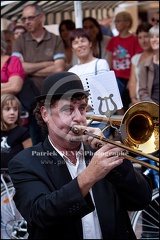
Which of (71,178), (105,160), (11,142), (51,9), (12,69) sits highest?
(51,9)

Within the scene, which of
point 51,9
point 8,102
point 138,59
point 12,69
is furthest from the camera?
point 51,9

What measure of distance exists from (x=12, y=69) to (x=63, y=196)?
12.1ft

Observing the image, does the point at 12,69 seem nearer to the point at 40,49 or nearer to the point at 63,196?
the point at 40,49

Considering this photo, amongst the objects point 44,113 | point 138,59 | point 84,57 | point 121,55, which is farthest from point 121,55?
point 44,113

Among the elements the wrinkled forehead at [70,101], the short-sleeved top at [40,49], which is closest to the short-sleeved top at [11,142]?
the short-sleeved top at [40,49]

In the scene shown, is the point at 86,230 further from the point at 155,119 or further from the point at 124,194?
the point at 155,119

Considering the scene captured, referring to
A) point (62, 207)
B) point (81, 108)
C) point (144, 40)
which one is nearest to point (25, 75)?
point (144, 40)

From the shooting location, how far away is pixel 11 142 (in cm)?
567

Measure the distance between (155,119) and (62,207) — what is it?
0.62 metres

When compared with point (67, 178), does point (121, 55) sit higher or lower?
higher

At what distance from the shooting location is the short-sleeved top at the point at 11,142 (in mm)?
5625

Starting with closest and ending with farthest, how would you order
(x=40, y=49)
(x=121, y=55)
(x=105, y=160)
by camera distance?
(x=105, y=160), (x=40, y=49), (x=121, y=55)

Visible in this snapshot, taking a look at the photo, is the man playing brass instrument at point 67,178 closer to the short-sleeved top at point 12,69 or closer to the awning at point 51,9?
the short-sleeved top at point 12,69

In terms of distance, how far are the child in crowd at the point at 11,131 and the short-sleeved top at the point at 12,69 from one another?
0.47 m
